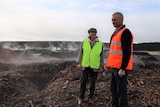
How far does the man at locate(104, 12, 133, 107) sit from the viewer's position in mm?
6730

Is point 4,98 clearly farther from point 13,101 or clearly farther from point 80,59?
point 80,59

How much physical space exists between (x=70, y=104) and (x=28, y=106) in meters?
1.19

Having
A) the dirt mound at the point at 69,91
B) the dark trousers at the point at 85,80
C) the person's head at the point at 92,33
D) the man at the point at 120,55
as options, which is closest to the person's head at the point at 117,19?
the man at the point at 120,55

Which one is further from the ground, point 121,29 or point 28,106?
point 121,29

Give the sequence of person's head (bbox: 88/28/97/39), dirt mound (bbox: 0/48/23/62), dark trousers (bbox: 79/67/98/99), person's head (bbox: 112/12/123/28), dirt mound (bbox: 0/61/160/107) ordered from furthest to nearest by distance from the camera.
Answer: dirt mound (bbox: 0/48/23/62)
dirt mound (bbox: 0/61/160/107)
dark trousers (bbox: 79/67/98/99)
person's head (bbox: 88/28/97/39)
person's head (bbox: 112/12/123/28)

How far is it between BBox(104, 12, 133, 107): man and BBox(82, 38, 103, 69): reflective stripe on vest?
135 centimetres

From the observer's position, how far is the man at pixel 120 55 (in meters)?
6.73

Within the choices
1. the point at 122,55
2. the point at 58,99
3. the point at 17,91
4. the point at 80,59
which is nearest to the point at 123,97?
the point at 122,55

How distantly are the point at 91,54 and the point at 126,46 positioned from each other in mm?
1758

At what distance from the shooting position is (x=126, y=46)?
6.74 m

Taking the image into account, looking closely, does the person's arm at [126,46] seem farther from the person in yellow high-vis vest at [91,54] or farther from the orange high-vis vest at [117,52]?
the person in yellow high-vis vest at [91,54]

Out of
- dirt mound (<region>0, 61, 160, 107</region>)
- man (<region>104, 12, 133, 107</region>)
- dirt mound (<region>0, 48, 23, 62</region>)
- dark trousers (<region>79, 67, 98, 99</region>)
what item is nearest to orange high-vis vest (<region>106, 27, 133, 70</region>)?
man (<region>104, 12, 133, 107</region>)

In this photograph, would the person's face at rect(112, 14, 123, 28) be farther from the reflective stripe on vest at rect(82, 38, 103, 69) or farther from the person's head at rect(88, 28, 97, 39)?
the reflective stripe on vest at rect(82, 38, 103, 69)

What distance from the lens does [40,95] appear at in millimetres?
9781
